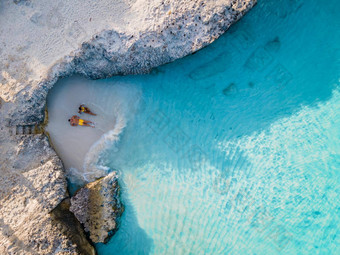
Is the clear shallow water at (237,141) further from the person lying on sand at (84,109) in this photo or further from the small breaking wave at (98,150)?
the person lying on sand at (84,109)

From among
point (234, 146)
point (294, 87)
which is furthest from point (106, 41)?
point (294, 87)

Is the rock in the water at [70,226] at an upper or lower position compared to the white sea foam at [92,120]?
lower

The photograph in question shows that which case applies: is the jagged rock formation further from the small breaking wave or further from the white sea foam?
the small breaking wave

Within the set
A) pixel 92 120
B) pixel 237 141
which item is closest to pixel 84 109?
pixel 92 120

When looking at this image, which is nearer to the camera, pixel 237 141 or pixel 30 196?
pixel 30 196

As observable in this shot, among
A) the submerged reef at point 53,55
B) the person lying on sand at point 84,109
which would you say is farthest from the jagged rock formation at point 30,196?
the person lying on sand at point 84,109

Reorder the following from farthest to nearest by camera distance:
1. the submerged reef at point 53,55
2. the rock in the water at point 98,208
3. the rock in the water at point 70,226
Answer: the rock in the water at point 98,208 → the rock in the water at point 70,226 → the submerged reef at point 53,55

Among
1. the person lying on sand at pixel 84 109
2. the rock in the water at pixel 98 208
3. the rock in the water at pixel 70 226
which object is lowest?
the rock in the water at pixel 70 226

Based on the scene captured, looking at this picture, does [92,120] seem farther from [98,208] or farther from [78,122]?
[98,208]
